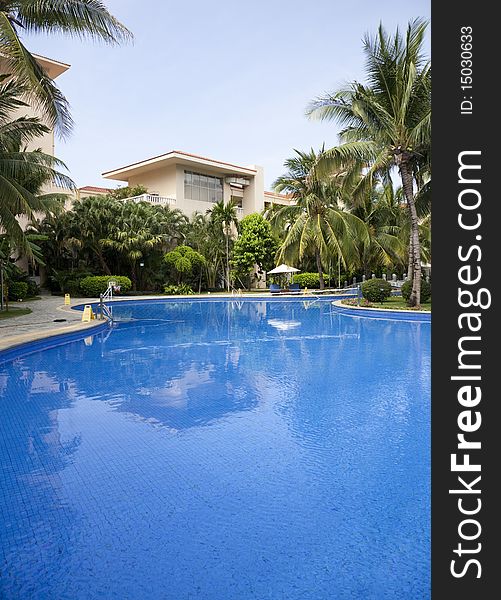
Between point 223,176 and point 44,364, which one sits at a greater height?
point 223,176

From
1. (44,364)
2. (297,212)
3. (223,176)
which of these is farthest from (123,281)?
(44,364)

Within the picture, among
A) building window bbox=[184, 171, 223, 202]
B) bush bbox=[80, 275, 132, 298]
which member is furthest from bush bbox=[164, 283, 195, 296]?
building window bbox=[184, 171, 223, 202]

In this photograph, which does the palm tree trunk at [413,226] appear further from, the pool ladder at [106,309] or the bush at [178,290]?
the bush at [178,290]

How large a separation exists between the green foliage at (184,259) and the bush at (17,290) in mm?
8774

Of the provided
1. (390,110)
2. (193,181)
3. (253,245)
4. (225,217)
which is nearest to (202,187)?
(193,181)

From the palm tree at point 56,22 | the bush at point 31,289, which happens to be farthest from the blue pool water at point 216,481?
the bush at point 31,289

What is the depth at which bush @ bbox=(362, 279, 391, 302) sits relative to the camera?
19.3 metres

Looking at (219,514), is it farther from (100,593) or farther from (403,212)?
(403,212)

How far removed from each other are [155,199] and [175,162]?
3300 mm

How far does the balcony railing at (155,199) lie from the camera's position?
104 ft

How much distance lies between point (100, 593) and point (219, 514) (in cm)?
105

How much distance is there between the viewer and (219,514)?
335 centimetres

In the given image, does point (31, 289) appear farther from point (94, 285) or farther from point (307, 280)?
point (307, 280)

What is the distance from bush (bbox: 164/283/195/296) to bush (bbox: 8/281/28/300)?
9095mm
